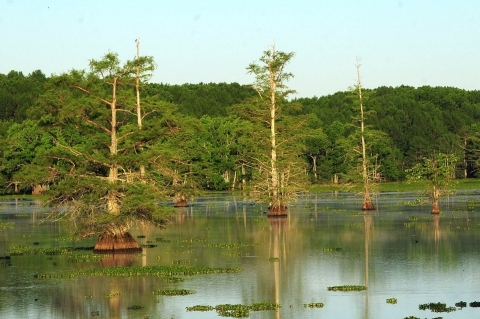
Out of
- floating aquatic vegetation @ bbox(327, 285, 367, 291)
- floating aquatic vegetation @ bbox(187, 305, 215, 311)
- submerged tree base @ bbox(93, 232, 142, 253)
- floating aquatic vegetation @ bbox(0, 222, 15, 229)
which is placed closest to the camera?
floating aquatic vegetation @ bbox(187, 305, 215, 311)

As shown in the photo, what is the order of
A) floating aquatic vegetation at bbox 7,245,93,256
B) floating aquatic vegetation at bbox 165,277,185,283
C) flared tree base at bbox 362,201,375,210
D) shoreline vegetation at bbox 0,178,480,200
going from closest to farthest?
floating aquatic vegetation at bbox 165,277,185,283 → floating aquatic vegetation at bbox 7,245,93,256 → flared tree base at bbox 362,201,375,210 → shoreline vegetation at bbox 0,178,480,200

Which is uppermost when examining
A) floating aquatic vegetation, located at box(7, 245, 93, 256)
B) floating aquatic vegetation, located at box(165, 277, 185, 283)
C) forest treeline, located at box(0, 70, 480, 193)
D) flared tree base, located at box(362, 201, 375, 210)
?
forest treeline, located at box(0, 70, 480, 193)

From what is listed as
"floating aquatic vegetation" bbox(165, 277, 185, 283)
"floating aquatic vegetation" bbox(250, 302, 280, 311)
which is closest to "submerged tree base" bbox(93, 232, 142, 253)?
"floating aquatic vegetation" bbox(165, 277, 185, 283)

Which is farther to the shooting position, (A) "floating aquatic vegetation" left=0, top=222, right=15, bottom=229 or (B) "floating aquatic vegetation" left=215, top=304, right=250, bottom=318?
(A) "floating aquatic vegetation" left=0, top=222, right=15, bottom=229

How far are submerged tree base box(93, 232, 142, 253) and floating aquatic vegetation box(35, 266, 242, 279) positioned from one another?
6701mm

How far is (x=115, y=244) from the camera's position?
1693 inches

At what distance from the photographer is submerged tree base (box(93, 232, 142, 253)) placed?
42784mm

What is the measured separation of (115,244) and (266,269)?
9.97m

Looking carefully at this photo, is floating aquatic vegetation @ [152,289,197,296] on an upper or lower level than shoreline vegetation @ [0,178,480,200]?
lower

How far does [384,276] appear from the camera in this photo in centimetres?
3381

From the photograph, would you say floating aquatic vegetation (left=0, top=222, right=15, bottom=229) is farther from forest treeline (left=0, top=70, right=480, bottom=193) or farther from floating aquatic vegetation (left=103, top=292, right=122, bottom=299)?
floating aquatic vegetation (left=103, top=292, right=122, bottom=299)

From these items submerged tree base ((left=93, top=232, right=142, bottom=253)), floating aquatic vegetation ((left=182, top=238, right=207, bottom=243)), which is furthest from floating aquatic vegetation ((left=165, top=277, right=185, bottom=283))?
floating aquatic vegetation ((left=182, top=238, right=207, bottom=243))

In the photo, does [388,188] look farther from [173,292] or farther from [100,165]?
[173,292]

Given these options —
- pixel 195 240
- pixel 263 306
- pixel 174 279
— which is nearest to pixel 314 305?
pixel 263 306
